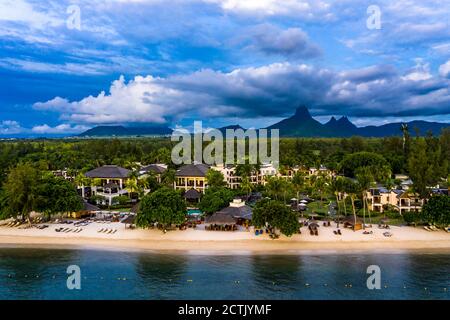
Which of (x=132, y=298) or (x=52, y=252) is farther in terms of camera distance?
(x=52, y=252)

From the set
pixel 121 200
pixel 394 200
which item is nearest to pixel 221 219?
pixel 121 200

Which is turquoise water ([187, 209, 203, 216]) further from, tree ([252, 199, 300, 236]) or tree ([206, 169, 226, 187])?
tree ([252, 199, 300, 236])

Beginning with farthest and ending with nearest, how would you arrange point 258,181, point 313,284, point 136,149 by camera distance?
point 136,149 → point 258,181 → point 313,284

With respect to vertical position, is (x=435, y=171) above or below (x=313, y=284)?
above

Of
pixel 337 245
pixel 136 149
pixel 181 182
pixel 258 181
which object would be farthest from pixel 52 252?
pixel 136 149

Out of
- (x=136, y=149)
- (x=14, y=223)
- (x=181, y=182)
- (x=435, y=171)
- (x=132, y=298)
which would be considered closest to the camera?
(x=132, y=298)

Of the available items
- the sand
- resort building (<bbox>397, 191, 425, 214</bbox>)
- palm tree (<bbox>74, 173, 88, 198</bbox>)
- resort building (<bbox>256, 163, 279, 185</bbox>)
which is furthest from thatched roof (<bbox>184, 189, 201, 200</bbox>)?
resort building (<bbox>397, 191, 425, 214</bbox>)

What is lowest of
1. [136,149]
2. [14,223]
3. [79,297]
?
[79,297]
